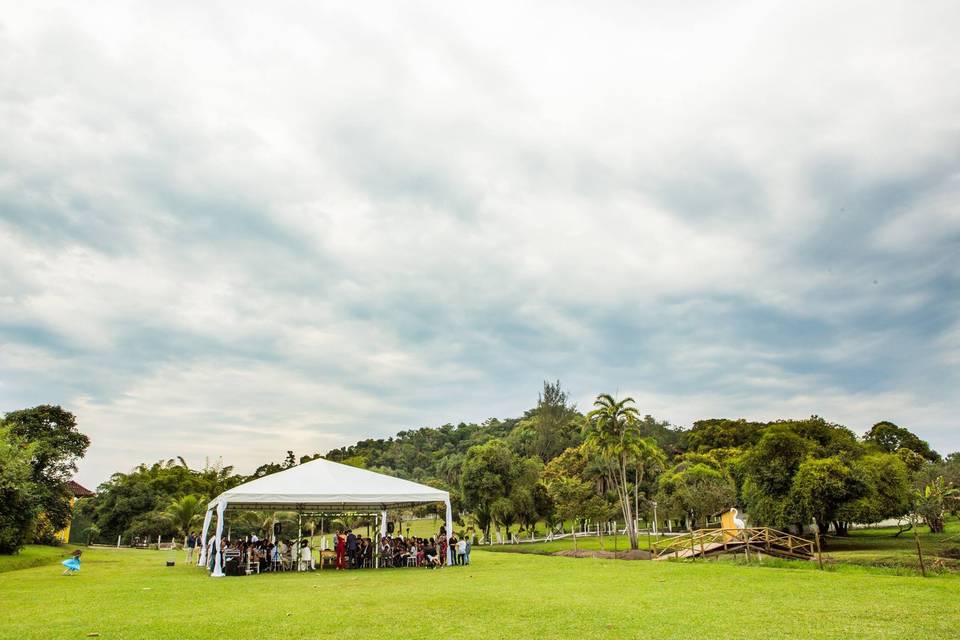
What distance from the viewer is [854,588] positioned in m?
12.4

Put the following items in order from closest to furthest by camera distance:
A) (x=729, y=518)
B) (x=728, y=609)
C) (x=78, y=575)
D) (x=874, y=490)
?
(x=728, y=609) < (x=78, y=575) < (x=874, y=490) < (x=729, y=518)

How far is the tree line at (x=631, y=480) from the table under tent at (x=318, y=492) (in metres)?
9.41

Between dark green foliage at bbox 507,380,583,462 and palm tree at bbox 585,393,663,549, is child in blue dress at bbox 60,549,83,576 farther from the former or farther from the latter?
dark green foliage at bbox 507,380,583,462

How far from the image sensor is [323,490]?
19.8 meters

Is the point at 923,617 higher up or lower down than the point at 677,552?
higher up

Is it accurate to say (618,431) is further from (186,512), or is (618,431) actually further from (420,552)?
(186,512)

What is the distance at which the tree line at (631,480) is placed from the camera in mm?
28234

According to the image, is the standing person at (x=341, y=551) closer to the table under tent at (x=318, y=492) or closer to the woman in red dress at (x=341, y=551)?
the woman in red dress at (x=341, y=551)

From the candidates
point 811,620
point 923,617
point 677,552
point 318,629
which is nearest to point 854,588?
point 923,617

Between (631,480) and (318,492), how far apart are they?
41.3 metres

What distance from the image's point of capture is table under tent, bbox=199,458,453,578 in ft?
61.6

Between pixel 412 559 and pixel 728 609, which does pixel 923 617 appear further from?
pixel 412 559

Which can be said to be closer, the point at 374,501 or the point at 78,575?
the point at 78,575

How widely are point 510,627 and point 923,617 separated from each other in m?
6.16
